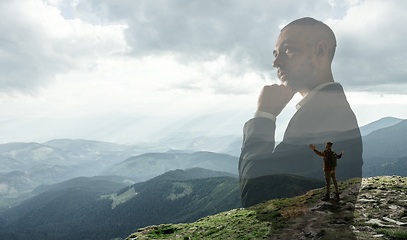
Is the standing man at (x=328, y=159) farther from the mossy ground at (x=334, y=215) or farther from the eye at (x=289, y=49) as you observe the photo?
the eye at (x=289, y=49)

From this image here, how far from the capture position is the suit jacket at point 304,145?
629 centimetres

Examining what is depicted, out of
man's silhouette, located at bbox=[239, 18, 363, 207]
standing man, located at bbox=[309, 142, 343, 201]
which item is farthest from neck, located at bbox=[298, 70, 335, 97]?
standing man, located at bbox=[309, 142, 343, 201]

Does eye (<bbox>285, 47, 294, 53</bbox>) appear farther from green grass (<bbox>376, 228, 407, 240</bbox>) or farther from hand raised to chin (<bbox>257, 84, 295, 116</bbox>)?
green grass (<bbox>376, 228, 407, 240</bbox>)

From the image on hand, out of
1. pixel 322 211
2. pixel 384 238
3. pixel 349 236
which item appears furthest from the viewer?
pixel 322 211

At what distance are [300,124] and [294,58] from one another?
2.06 metres

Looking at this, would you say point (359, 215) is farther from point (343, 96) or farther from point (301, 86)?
point (301, 86)

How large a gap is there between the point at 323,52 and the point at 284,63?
1.13 metres

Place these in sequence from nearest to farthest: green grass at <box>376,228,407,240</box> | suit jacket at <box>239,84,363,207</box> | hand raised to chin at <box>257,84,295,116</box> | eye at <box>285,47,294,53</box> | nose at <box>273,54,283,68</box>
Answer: green grass at <box>376,228,407,240</box>, suit jacket at <box>239,84,363,207</box>, eye at <box>285,47,294,53</box>, nose at <box>273,54,283,68</box>, hand raised to chin at <box>257,84,295,116</box>

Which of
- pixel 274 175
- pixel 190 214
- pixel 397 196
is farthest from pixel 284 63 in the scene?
pixel 190 214

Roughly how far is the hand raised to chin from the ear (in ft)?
4.26

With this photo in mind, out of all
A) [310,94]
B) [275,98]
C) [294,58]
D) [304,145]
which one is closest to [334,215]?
[304,145]

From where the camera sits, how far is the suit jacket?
20.6ft

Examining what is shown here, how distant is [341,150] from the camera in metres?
6.45

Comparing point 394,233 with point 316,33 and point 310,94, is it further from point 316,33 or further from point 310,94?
point 316,33
